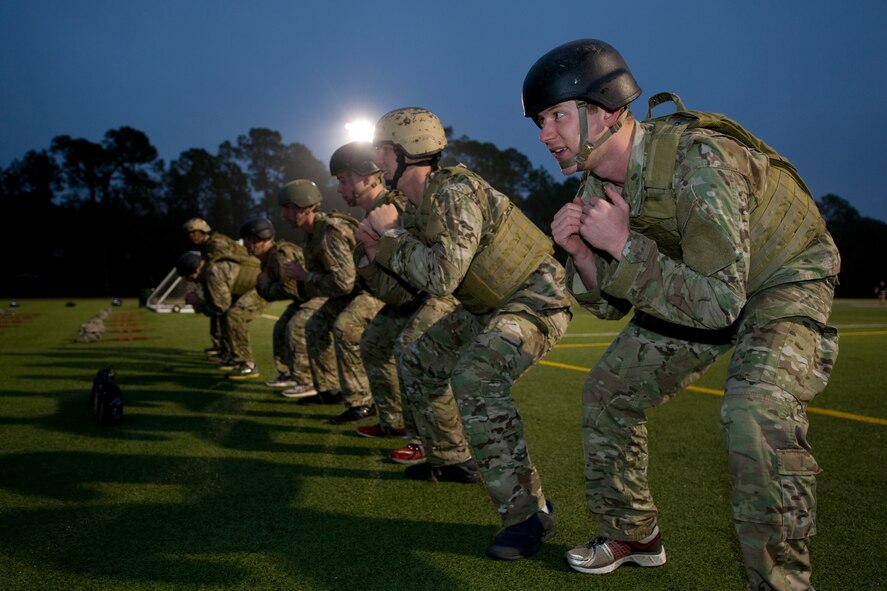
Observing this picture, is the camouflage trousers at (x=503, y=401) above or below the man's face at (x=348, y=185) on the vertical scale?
below

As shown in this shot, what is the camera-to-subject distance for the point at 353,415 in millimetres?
5945

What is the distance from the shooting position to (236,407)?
6.59 meters

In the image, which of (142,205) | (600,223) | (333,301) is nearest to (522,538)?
(600,223)

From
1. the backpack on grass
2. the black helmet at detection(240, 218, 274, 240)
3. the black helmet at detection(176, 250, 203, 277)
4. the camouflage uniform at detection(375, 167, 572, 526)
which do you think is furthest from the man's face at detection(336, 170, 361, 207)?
the black helmet at detection(176, 250, 203, 277)

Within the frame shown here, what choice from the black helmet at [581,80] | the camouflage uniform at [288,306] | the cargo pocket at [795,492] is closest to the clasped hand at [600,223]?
the black helmet at [581,80]

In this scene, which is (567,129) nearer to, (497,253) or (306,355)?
(497,253)

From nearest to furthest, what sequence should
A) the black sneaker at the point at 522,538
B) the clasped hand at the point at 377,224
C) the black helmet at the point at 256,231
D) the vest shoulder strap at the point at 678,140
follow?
the vest shoulder strap at the point at 678,140
the black sneaker at the point at 522,538
the clasped hand at the point at 377,224
the black helmet at the point at 256,231

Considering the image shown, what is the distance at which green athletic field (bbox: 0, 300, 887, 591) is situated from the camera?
9.07 ft

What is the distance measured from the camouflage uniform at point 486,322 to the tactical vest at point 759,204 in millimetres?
1073

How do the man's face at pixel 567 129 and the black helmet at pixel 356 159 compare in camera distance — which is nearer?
the man's face at pixel 567 129

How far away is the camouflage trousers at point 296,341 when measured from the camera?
7594 mm

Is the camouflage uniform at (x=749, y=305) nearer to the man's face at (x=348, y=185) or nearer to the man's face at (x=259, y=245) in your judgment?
the man's face at (x=348, y=185)

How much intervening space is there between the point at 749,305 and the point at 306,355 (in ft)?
20.0

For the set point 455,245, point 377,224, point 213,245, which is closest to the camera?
point 455,245
